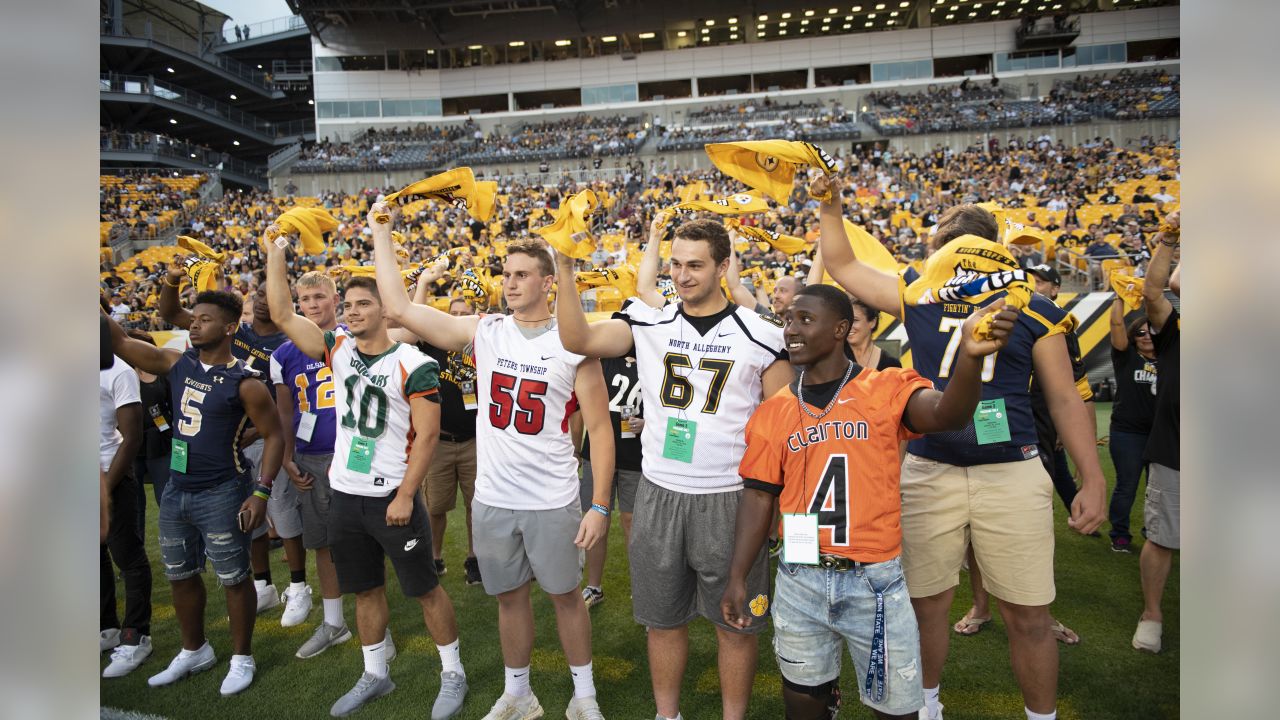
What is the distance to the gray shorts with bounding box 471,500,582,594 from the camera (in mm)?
3322

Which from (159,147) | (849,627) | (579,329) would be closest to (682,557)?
(849,627)

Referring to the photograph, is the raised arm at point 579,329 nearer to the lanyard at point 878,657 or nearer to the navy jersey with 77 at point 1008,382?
the navy jersey with 77 at point 1008,382

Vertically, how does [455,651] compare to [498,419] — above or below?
below

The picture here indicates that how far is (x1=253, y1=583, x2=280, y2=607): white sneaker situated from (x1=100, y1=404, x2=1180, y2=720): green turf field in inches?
3.8

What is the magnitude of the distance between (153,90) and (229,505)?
4698 cm

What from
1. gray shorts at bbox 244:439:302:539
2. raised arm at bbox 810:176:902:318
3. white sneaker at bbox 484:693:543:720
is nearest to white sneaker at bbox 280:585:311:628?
gray shorts at bbox 244:439:302:539

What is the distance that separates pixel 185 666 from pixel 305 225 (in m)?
2.55

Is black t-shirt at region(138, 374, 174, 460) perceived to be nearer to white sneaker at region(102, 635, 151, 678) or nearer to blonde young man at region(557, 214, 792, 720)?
white sneaker at region(102, 635, 151, 678)

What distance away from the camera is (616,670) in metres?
3.97

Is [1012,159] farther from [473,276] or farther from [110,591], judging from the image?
[110,591]

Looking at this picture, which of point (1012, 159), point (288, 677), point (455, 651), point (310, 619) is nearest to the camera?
point (455, 651)

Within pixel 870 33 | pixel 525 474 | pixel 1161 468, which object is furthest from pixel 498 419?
pixel 870 33

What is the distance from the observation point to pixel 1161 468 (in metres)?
3.80

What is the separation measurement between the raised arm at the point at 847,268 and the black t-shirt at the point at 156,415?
430cm
